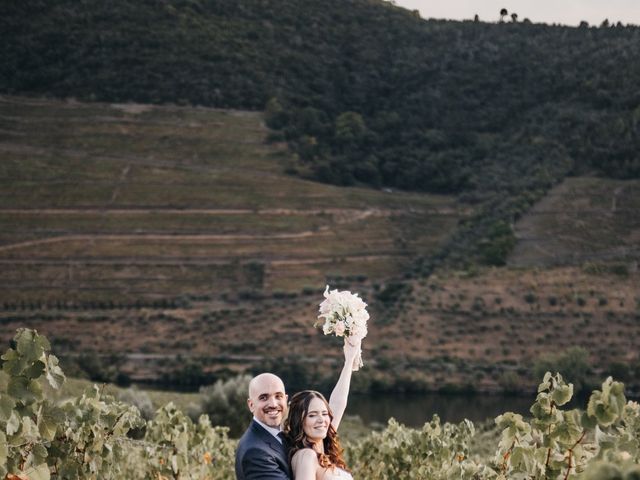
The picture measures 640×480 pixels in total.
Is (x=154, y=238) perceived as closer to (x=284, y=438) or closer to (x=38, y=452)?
(x=38, y=452)

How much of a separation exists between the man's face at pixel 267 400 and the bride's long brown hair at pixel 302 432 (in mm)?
54

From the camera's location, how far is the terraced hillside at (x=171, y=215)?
54562 millimetres

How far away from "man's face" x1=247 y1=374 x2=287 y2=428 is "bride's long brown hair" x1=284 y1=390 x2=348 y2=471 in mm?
54

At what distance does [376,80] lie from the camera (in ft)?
261

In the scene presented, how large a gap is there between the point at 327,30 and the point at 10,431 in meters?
80.5

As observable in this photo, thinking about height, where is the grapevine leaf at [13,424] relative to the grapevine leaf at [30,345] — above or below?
below

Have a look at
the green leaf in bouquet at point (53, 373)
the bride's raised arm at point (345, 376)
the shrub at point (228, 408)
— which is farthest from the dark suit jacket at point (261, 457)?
the shrub at point (228, 408)

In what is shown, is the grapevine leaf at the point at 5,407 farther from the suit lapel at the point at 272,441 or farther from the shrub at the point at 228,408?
the shrub at the point at 228,408

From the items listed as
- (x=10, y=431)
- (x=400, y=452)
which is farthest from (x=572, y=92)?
(x=10, y=431)

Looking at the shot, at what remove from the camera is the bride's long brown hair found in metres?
5.18

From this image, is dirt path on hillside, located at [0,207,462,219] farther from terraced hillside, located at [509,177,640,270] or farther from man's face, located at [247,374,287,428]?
man's face, located at [247,374,287,428]

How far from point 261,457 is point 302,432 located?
Answer: 0.72ft

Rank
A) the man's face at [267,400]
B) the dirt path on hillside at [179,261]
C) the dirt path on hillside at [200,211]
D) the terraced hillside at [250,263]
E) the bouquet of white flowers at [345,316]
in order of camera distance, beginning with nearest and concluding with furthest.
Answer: the man's face at [267,400], the bouquet of white flowers at [345,316], the terraced hillside at [250,263], the dirt path on hillside at [179,261], the dirt path on hillside at [200,211]

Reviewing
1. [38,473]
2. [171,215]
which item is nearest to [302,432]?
[38,473]
